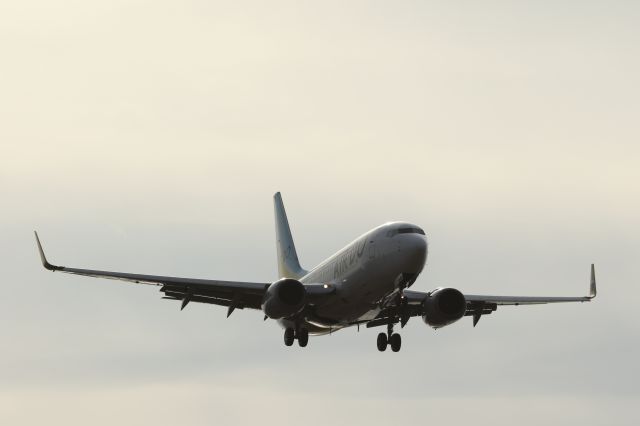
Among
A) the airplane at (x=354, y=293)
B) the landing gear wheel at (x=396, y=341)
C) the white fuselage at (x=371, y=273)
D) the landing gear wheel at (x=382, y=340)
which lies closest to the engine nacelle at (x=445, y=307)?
the airplane at (x=354, y=293)

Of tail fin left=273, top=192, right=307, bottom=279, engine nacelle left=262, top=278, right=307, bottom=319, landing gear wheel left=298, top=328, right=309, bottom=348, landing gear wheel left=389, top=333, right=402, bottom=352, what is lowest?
landing gear wheel left=389, top=333, right=402, bottom=352

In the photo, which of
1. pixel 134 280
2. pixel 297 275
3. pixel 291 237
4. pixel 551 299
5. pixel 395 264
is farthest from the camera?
pixel 291 237

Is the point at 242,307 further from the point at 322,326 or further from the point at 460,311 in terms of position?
the point at 460,311

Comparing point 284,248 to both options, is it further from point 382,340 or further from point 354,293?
point 354,293

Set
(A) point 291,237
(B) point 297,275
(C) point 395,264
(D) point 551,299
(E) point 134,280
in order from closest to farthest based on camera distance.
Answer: (C) point 395,264 < (E) point 134,280 < (D) point 551,299 < (B) point 297,275 < (A) point 291,237

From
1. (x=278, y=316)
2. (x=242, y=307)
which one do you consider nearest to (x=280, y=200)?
(x=242, y=307)

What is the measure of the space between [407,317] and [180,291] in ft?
36.7

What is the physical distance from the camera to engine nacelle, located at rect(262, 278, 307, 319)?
65.3 meters

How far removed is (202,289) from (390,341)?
983cm

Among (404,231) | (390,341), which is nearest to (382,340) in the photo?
(390,341)

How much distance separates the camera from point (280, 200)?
318 ft

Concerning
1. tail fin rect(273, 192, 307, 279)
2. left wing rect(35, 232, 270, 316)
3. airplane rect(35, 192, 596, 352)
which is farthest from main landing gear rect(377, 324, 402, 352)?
tail fin rect(273, 192, 307, 279)

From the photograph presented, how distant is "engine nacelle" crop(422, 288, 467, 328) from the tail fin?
54.2ft

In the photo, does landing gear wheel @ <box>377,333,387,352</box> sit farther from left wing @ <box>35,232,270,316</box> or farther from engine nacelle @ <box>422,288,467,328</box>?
left wing @ <box>35,232,270,316</box>
